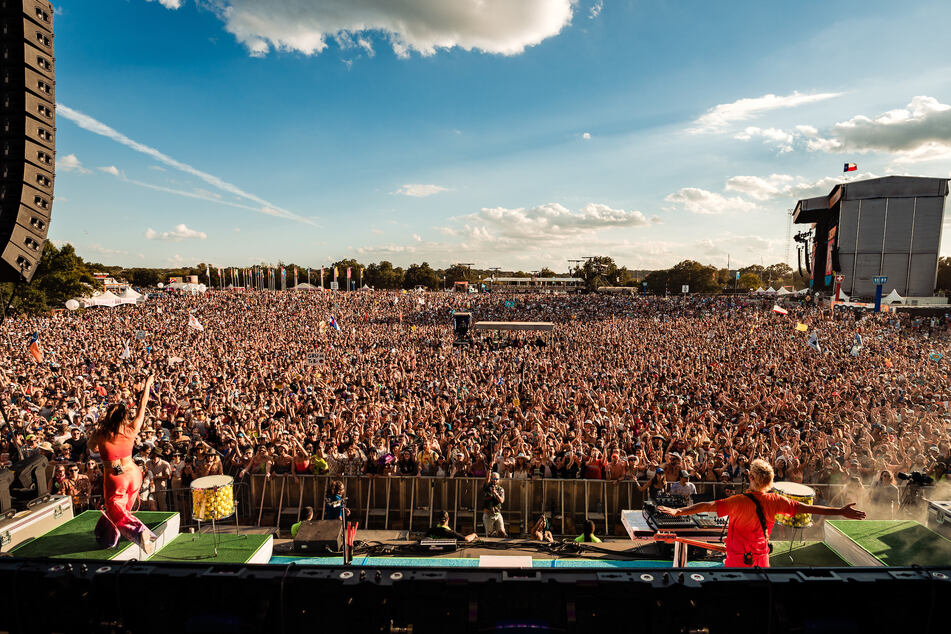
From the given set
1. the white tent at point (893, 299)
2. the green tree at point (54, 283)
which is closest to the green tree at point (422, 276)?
the green tree at point (54, 283)

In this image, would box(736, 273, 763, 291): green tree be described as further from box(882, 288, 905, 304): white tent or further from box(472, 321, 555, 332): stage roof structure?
box(472, 321, 555, 332): stage roof structure

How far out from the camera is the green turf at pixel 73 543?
5324mm

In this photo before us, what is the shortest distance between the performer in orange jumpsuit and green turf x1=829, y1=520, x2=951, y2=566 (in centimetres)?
803

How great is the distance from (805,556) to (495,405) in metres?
8.87

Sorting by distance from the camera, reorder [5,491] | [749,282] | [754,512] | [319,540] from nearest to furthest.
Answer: [754,512]
[5,491]
[319,540]
[749,282]

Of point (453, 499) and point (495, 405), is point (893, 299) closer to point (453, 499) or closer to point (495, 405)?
point (495, 405)

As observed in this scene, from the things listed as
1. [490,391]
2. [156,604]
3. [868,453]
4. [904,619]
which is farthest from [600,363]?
[156,604]

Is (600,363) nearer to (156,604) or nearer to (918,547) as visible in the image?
(918,547)

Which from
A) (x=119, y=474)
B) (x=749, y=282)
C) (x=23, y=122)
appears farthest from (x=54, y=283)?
(x=749, y=282)

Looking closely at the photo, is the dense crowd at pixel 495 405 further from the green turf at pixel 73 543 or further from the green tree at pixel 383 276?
the green tree at pixel 383 276

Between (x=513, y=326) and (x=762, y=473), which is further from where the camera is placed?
(x=513, y=326)

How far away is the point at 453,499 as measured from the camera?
29.0 ft

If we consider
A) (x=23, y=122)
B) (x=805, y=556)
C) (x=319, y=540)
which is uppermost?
(x=23, y=122)

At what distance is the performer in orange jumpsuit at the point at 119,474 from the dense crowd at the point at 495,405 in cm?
351
